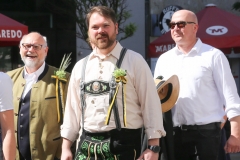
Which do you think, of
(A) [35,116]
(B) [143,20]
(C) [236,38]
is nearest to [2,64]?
(B) [143,20]

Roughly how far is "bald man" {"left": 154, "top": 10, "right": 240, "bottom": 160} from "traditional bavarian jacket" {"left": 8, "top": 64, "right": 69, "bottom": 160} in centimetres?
109

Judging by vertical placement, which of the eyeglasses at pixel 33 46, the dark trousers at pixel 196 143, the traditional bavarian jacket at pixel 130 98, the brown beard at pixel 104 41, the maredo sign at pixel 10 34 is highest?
the maredo sign at pixel 10 34

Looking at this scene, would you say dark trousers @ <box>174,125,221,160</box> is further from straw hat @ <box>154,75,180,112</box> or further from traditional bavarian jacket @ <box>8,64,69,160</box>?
traditional bavarian jacket @ <box>8,64,69,160</box>

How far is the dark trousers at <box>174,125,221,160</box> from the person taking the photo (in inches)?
203

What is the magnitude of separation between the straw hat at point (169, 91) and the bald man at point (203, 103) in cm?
15

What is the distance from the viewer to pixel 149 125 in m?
4.16

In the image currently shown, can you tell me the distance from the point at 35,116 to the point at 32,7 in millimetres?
8283

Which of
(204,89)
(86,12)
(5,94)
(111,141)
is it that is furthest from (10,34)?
(111,141)

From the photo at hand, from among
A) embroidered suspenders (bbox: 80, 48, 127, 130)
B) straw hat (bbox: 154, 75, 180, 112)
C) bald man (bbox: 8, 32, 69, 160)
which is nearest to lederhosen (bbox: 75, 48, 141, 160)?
embroidered suspenders (bbox: 80, 48, 127, 130)

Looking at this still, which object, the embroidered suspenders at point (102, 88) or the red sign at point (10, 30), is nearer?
the embroidered suspenders at point (102, 88)

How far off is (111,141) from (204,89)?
130cm

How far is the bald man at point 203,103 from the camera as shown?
5.06 meters

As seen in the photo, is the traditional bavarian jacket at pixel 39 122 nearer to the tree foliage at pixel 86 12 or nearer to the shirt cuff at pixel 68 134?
the shirt cuff at pixel 68 134

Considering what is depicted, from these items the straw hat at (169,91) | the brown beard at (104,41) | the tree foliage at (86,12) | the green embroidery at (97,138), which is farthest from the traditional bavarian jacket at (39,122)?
the tree foliage at (86,12)
